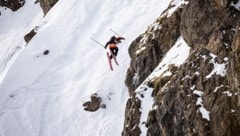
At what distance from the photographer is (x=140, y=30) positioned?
3145 cm

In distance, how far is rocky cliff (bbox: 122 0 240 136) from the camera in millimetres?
14938

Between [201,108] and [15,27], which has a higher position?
[15,27]

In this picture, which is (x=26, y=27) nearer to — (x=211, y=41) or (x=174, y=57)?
(x=174, y=57)

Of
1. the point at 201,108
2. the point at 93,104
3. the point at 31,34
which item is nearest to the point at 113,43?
the point at 93,104

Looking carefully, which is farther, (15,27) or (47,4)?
(15,27)

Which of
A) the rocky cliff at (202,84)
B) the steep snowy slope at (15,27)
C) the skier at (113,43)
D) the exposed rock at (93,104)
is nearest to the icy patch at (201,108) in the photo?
the rocky cliff at (202,84)

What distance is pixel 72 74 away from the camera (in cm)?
A: 3177

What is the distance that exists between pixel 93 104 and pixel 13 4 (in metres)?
29.3

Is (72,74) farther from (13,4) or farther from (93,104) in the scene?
(13,4)

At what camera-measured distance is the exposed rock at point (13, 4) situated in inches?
2077

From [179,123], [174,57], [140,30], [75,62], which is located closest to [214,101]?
[179,123]

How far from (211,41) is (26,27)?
33497 mm

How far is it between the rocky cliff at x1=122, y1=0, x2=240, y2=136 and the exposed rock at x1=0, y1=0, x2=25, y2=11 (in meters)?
34.9

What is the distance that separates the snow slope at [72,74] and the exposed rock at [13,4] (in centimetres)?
1426
